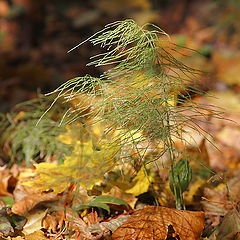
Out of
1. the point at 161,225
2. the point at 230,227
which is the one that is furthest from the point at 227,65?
the point at 161,225

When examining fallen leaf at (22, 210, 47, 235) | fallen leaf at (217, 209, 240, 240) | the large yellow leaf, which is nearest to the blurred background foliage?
the large yellow leaf

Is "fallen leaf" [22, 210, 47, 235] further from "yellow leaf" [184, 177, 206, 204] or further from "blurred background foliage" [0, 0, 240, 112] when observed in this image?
"blurred background foliage" [0, 0, 240, 112]

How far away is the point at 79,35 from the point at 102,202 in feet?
9.98

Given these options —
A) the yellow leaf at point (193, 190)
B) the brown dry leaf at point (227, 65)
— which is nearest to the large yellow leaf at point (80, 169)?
the yellow leaf at point (193, 190)

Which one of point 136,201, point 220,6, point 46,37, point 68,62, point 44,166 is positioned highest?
point 220,6

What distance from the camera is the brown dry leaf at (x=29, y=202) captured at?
1034 mm

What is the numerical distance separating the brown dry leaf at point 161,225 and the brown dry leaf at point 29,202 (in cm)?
31

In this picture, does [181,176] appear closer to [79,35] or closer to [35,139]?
[35,139]

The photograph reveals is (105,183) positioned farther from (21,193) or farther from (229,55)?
(229,55)

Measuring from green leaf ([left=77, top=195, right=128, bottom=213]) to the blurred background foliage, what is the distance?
4.16 feet

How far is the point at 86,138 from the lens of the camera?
136 centimetres

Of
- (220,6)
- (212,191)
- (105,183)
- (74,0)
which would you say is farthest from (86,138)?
(74,0)

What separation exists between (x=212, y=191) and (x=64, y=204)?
55 centimetres

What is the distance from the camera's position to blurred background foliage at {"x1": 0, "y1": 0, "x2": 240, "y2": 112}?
264 centimetres
